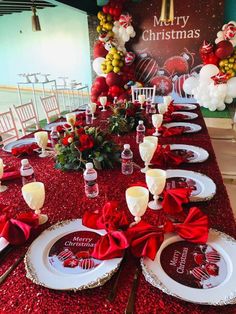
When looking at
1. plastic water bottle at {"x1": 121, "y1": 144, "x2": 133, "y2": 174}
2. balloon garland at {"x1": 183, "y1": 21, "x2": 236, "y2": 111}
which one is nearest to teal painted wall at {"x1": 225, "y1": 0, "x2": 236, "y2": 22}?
balloon garland at {"x1": 183, "y1": 21, "x2": 236, "y2": 111}

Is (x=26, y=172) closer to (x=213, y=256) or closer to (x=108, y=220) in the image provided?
(x=108, y=220)

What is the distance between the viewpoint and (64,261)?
0.78 meters

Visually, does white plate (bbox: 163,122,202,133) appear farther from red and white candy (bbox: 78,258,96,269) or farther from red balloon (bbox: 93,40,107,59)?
red balloon (bbox: 93,40,107,59)

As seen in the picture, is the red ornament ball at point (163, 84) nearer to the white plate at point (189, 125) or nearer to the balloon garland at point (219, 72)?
the balloon garland at point (219, 72)

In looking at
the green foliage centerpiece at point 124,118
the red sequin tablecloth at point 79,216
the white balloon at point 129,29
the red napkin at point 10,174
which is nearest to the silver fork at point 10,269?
the red sequin tablecloth at point 79,216

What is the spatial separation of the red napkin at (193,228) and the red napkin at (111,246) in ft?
0.49

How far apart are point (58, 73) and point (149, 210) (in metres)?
8.54

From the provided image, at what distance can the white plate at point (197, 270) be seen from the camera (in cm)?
65

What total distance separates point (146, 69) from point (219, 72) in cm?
144

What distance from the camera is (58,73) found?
28.8 feet

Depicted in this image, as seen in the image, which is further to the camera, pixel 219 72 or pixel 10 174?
pixel 219 72

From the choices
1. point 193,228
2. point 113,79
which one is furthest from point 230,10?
point 193,228

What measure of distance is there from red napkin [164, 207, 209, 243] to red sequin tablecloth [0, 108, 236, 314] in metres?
0.09

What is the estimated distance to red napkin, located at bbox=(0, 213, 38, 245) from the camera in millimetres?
865
